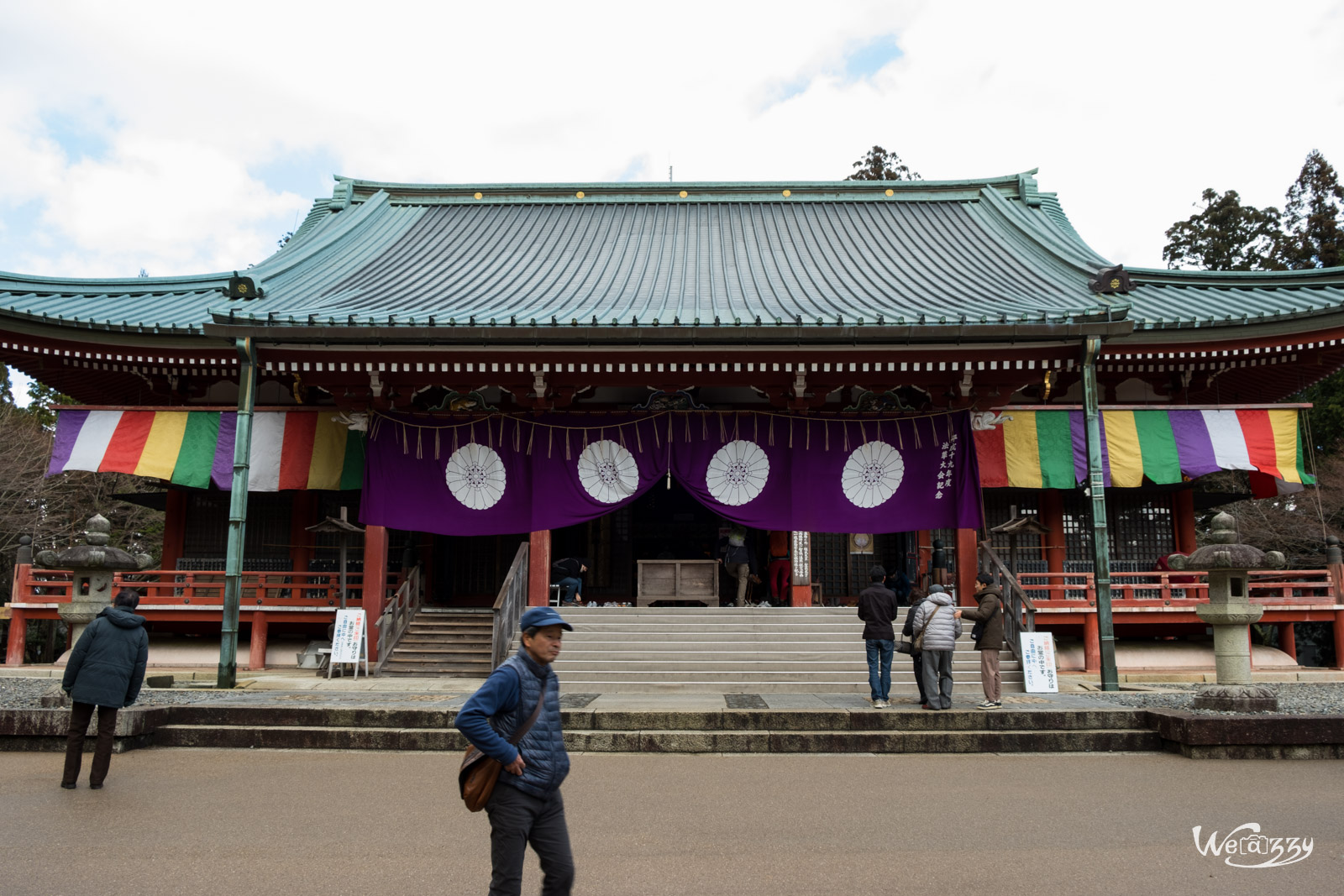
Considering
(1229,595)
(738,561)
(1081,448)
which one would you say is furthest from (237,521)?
(1081,448)

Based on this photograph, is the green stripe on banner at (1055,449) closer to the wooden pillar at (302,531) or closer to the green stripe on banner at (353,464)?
the green stripe on banner at (353,464)

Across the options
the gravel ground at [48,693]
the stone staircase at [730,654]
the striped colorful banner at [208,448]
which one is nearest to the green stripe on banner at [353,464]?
the striped colorful banner at [208,448]

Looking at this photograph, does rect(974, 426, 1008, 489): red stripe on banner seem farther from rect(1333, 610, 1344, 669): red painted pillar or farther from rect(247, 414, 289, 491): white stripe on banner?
rect(247, 414, 289, 491): white stripe on banner

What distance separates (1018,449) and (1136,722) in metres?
6.01

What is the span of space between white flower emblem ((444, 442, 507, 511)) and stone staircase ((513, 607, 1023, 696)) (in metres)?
2.18

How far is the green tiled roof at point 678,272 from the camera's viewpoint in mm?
12406

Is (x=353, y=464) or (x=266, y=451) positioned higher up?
(x=266, y=451)

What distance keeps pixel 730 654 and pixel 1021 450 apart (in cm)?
560

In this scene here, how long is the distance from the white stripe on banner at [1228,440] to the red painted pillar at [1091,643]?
2.99 m

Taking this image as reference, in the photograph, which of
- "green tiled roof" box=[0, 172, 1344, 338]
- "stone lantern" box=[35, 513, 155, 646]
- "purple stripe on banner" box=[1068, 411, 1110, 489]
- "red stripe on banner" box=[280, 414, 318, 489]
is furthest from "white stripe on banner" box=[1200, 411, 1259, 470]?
"stone lantern" box=[35, 513, 155, 646]

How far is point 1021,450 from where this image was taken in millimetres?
13875

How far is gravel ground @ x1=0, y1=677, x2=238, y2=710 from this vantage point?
31.1ft

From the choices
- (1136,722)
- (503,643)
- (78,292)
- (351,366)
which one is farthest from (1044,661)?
(78,292)

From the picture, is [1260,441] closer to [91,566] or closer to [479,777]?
[479,777]
